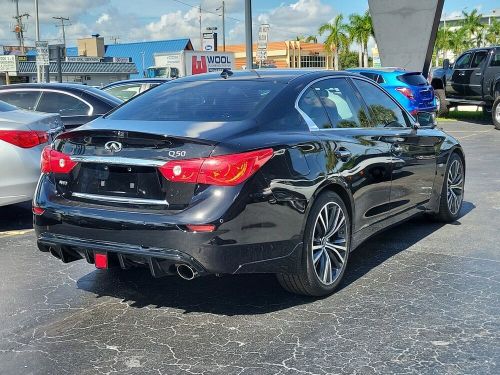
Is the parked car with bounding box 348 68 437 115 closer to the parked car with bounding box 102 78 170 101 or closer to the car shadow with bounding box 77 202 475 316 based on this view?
the parked car with bounding box 102 78 170 101

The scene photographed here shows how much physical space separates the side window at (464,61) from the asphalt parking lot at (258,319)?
14086 millimetres

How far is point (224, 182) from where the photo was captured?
3.65m

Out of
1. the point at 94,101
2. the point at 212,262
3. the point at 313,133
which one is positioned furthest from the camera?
the point at 94,101

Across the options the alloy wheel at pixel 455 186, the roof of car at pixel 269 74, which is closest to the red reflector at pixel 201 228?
the roof of car at pixel 269 74

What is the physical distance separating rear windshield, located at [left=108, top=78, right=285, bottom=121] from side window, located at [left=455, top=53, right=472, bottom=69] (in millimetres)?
15449

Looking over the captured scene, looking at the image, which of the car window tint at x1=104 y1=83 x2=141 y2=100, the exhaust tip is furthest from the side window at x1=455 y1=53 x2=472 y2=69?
the exhaust tip

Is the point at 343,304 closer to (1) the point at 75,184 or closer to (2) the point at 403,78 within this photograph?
(1) the point at 75,184

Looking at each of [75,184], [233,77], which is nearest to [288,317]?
[75,184]

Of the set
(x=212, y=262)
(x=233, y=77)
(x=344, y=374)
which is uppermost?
(x=233, y=77)

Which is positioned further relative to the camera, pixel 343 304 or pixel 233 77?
pixel 233 77

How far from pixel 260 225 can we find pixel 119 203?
2.94 feet

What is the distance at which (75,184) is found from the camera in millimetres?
4102

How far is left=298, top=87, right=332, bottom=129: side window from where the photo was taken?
4496 mm

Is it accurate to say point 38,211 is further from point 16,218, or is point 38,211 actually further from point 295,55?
point 295,55
